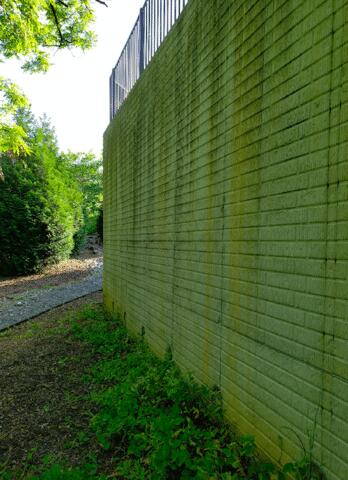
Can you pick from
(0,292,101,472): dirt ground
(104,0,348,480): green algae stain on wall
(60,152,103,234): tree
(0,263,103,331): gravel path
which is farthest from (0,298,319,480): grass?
(60,152,103,234): tree

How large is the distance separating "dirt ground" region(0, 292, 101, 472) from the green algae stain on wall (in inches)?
48.0

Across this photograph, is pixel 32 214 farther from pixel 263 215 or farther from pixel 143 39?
pixel 263 215

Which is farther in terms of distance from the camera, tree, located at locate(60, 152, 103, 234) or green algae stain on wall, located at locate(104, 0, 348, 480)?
tree, located at locate(60, 152, 103, 234)

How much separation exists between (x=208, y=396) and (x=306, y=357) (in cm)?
132

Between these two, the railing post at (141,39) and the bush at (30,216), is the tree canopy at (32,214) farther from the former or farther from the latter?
the railing post at (141,39)

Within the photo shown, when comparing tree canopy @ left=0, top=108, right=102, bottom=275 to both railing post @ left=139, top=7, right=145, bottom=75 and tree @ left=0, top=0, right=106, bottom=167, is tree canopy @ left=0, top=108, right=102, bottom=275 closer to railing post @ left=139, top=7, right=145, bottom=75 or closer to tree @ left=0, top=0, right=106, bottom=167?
tree @ left=0, top=0, right=106, bottom=167

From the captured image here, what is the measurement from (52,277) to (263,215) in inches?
525

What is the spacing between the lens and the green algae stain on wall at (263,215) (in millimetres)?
1787

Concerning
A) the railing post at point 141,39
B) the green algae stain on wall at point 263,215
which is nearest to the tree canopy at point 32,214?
the railing post at point 141,39

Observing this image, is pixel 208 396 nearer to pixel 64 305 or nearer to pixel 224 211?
pixel 224 211

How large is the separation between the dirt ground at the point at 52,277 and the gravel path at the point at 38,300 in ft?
2.10

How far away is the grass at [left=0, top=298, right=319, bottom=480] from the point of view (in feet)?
7.93

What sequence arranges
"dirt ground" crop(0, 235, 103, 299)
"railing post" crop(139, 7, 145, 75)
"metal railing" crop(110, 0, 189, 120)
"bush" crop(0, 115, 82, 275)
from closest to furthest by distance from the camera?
"metal railing" crop(110, 0, 189, 120), "railing post" crop(139, 7, 145, 75), "dirt ground" crop(0, 235, 103, 299), "bush" crop(0, 115, 82, 275)

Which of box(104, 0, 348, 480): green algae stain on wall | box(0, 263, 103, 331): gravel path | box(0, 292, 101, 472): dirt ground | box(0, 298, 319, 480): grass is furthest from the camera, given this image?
box(0, 263, 103, 331): gravel path
